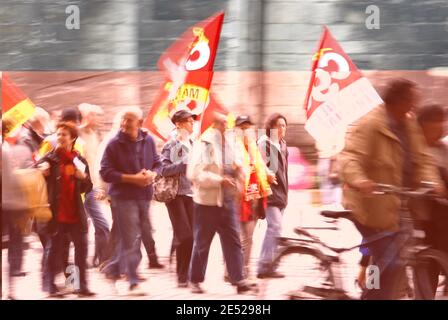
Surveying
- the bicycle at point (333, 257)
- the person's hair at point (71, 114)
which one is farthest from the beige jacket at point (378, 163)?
the person's hair at point (71, 114)

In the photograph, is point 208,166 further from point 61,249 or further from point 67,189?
point 61,249

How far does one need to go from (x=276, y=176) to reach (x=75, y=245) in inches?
66.7

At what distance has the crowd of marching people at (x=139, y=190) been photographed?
30.3ft

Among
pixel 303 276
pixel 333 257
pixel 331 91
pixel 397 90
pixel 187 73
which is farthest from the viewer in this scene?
pixel 187 73

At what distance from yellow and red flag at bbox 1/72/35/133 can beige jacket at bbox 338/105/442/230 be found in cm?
262

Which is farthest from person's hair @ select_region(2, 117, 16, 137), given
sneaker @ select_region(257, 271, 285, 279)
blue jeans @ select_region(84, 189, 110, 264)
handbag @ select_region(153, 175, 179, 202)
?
sneaker @ select_region(257, 271, 285, 279)

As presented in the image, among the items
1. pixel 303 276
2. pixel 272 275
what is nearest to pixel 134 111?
pixel 272 275

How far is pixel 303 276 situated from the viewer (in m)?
9.09

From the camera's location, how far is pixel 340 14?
9.20m

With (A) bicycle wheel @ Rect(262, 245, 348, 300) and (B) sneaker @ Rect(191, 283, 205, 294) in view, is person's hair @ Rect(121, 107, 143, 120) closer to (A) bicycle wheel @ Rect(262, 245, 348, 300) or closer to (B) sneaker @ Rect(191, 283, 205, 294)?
(B) sneaker @ Rect(191, 283, 205, 294)

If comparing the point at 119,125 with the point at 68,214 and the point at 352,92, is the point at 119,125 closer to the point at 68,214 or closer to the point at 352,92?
the point at 68,214

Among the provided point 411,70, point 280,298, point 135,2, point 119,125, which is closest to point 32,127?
point 119,125

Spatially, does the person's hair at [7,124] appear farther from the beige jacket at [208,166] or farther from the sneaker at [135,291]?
the sneaker at [135,291]

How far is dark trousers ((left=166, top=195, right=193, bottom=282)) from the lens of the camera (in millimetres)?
9305
